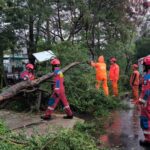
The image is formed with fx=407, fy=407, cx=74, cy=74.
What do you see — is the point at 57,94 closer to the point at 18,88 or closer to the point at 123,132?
the point at 18,88

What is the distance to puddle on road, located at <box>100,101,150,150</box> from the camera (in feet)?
27.8

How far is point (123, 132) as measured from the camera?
9812 mm

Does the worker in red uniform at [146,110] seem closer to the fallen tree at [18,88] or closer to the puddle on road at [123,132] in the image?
the puddle on road at [123,132]

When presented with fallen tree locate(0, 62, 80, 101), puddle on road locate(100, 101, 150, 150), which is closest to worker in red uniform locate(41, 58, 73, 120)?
fallen tree locate(0, 62, 80, 101)

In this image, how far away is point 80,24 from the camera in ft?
65.8

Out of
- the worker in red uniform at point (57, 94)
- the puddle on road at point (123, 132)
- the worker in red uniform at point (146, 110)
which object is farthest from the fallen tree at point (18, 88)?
the worker in red uniform at point (146, 110)

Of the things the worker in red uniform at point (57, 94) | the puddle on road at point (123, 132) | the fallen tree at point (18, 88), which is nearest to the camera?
the puddle on road at point (123, 132)

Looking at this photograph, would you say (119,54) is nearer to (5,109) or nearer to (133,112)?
(133,112)

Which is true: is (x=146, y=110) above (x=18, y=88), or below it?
below

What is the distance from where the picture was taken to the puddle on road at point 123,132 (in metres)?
8.48

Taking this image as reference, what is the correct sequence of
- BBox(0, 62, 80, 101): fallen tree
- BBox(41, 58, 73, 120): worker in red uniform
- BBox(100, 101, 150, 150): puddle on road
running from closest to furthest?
BBox(100, 101, 150, 150): puddle on road, BBox(0, 62, 80, 101): fallen tree, BBox(41, 58, 73, 120): worker in red uniform

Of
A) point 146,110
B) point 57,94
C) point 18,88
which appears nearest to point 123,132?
point 146,110

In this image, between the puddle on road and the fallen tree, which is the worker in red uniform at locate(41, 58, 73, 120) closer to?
the fallen tree

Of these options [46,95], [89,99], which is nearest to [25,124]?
[46,95]
